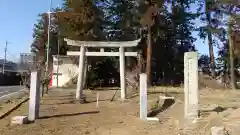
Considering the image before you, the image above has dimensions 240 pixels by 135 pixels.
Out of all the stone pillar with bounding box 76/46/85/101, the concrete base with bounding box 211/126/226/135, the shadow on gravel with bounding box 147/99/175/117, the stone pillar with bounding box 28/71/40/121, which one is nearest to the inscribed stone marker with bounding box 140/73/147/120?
the shadow on gravel with bounding box 147/99/175/117

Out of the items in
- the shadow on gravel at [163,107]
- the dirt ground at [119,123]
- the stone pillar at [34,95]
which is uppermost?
the stone pillar at [34,95]

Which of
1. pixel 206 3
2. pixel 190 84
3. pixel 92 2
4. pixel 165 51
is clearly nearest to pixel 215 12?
pixel 206 3

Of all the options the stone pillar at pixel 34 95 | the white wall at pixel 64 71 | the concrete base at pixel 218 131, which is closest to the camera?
the concrete base at pixel 218 131

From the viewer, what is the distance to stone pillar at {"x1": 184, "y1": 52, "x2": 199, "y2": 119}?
10930mm

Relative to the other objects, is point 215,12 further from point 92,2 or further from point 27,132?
point 27,132

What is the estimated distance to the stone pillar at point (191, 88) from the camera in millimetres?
10930

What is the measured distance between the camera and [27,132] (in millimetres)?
10156

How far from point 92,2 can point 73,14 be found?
93.7 inches

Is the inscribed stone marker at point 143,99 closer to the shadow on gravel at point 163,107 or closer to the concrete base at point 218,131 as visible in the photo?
the shadow on gravel at point 163,107

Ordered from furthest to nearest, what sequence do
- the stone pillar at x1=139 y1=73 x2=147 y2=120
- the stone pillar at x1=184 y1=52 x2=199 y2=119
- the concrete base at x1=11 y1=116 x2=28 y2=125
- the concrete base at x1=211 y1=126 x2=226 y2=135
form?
1. the stone pillar at x1=139 y1=73 x2=147 y2=120
2. the concrete base at x1=11 y1=116 x2=28 y2=125
3. the stone pillar at x1=184 y1=52 x2=199 y2=119
4. the concrete base at x1=211 y1=126 x2=226 y2=135

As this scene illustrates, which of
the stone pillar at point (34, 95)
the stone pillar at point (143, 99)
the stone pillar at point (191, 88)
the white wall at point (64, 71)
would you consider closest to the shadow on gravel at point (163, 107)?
the stone pillar at point (143, 99)

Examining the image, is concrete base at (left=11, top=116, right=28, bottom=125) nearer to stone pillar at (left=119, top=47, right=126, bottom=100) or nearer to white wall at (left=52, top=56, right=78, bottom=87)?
stone pillar at (left=119, top=47, right=126, bottom=100)

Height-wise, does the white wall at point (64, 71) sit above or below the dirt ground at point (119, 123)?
above

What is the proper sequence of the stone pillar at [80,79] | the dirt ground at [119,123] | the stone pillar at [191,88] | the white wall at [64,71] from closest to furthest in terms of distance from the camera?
the dirt ground at [119,123] < the stone pillar at [191,88] < the stone pillar at [80,79] < the white wall at [64,71]
